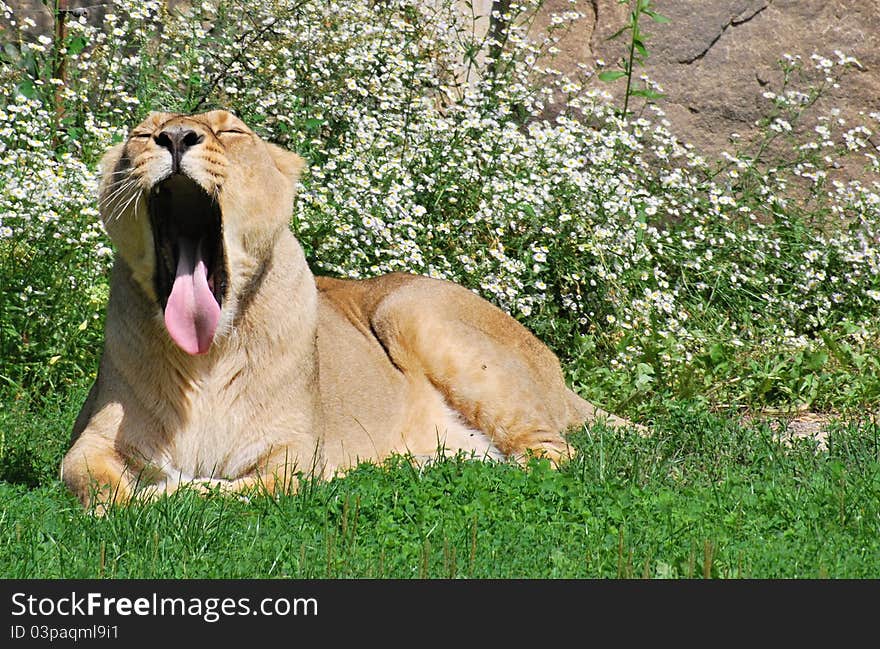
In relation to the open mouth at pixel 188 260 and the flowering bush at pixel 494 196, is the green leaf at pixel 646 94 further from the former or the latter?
the open mouth at pixel 188 260

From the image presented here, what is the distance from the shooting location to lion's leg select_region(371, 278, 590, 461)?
18.4 feet

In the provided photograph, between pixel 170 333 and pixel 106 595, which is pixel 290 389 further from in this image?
pixel 106 595

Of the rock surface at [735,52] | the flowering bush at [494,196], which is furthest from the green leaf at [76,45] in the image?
the rock surface at [735,52]

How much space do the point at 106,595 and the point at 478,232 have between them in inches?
171

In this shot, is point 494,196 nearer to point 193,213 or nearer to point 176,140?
point 193,213

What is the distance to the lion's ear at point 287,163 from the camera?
4.86 m

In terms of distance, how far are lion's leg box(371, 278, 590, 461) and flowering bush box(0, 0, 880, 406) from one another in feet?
3.21

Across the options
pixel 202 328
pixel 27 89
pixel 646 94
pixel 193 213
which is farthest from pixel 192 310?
pixel 646 94

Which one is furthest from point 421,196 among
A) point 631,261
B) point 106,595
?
point 106,595

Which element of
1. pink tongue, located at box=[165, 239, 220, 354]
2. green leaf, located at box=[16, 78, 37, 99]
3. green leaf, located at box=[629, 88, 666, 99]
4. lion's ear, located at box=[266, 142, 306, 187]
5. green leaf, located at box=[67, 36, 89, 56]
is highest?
green leaf, located at box=[629, 88, 666, 99]

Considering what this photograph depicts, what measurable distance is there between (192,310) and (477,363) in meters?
1.57

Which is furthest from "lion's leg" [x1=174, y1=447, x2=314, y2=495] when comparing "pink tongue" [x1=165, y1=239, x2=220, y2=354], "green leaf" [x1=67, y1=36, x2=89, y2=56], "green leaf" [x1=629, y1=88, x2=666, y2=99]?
"green leaf" [x1=629, y1=88, x2=666, y2=99]

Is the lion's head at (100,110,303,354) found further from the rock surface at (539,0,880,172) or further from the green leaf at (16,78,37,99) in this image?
the rock surface at (539,0,880,172)

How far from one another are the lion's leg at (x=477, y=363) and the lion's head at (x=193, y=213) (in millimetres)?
1162
